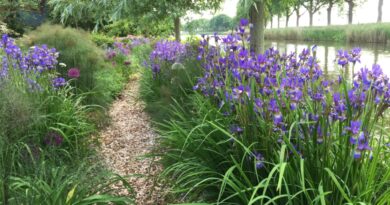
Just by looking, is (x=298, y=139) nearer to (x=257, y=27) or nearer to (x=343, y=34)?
(x=257, y=27)

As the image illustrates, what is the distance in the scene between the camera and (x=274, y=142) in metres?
2.29

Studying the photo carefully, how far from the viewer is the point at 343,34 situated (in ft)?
89.4

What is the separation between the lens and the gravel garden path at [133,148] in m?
3.16

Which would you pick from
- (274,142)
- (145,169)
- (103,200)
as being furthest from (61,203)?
(145,169)

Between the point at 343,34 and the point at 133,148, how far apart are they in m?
26.2

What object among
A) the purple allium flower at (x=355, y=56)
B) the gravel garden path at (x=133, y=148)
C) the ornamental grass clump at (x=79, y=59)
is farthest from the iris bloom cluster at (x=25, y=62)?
the purple allium flower at (x=355, y=56)

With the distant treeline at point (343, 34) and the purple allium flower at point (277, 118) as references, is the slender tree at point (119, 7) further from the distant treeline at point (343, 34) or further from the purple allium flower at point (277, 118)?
the distant treeline at point (343, 34)

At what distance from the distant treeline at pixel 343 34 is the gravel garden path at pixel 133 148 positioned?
20.5 m

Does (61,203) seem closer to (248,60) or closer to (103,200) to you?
(103,200)

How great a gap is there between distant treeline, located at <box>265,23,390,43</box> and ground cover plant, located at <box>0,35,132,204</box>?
73.9 feet

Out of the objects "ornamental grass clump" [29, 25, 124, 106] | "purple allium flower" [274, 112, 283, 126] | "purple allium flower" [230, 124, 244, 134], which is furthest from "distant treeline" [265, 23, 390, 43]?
"purple allium flower" [274, 112, 283, 126]

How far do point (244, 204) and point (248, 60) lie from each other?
0.99 m

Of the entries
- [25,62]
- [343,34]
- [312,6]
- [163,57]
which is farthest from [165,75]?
[312,6]

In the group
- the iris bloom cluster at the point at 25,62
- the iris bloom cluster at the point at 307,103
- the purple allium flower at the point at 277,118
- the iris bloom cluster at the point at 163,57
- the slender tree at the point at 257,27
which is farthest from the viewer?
the iris bloom cluster at the point at 163,57
